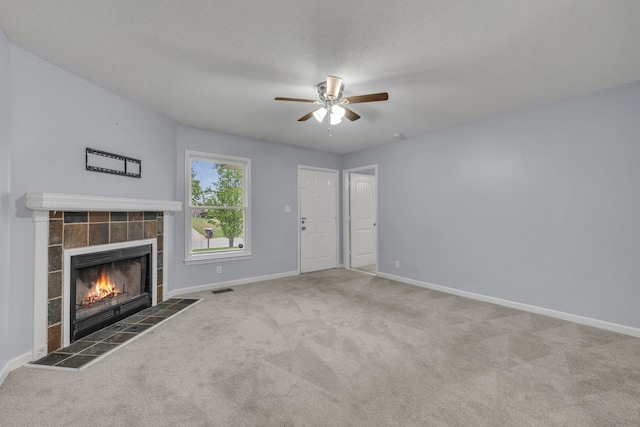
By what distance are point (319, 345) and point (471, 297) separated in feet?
8.37

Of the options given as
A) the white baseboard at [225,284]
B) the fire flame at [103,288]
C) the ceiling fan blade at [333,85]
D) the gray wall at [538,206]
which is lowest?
the white baseboard at [225,284]

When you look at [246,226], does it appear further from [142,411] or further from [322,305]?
[142,411]

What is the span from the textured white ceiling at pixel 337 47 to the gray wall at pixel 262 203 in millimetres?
1089

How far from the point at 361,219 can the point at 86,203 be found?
483cm

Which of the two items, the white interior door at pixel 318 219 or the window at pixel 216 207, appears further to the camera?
the white interior door at pixel 318 219

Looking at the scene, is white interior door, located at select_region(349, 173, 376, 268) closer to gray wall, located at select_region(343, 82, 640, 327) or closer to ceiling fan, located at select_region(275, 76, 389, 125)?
gray wall, located at select_region(343, 82, 640, 327)

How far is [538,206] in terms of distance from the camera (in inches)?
133

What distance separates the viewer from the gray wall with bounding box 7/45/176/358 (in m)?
2.19

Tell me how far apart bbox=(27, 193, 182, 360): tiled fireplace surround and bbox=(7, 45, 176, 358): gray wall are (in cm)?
6

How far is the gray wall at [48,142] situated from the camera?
219cm

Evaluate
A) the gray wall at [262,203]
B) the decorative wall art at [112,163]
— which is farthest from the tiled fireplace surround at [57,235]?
the gray wall at [262,203]

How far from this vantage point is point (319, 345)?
8.40 ft

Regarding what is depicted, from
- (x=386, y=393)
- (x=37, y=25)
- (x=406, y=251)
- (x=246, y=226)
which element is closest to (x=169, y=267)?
(x=246, y=226)

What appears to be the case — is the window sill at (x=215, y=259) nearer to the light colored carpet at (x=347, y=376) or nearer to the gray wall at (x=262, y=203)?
the gray wall at (x=262, y=203)
